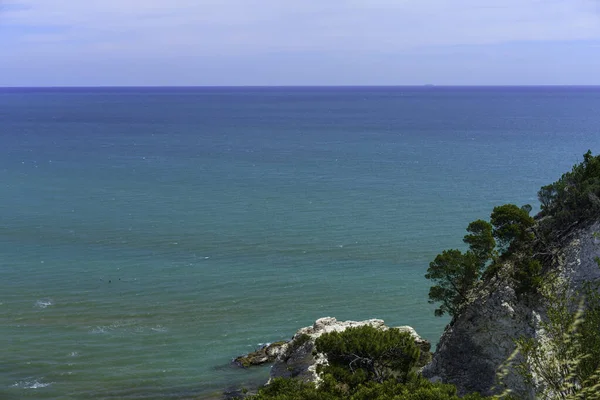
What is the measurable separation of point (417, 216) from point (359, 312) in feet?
93.2

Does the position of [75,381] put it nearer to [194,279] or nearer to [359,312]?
[194,279]

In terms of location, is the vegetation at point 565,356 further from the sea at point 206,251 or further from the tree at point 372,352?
the sea at point 206,251

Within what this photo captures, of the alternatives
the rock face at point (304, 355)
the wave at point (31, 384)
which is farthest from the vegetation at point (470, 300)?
the wave at point (31, 384)

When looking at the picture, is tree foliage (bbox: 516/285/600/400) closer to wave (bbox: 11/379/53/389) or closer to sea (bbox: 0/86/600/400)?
sea (bbox: 0/86/600/400)

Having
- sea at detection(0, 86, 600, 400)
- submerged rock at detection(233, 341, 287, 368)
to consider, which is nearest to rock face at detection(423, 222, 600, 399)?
submerged rock at detection(233, 341, 287, 368)

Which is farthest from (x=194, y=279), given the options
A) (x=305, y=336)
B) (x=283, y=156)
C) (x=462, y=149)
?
(x=462, y=149)

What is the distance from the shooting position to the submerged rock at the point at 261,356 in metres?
43.0

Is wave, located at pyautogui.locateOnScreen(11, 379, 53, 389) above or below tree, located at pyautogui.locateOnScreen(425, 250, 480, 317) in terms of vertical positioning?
below

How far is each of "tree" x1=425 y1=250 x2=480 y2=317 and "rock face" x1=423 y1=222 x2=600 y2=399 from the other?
83cm

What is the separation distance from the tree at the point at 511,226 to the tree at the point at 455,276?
2002 millimetres

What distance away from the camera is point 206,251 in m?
64.2

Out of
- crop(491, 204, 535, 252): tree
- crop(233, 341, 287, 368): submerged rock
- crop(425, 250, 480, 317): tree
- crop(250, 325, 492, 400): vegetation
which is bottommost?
crop(233, 341, 287, 368): submerged rock

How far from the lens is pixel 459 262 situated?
32.7m

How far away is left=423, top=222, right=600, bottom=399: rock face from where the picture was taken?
30188 millimetres
